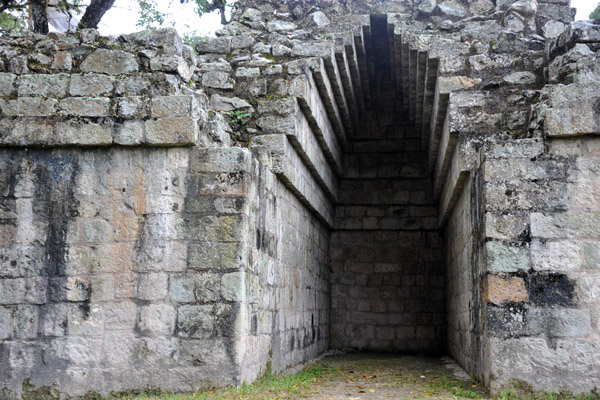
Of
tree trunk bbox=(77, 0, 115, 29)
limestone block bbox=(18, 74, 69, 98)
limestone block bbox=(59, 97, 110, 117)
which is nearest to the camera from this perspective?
limestone block bbox=(59, 97, 110, 117)

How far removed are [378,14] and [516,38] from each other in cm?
203

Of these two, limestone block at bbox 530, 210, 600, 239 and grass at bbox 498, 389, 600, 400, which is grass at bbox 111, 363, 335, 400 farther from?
limestone block at bbox 530, 210, 600, 239

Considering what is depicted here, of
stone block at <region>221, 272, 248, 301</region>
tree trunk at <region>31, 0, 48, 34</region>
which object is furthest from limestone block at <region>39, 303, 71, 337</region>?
tree trunk at <region>31, 0, 48, 34</region>

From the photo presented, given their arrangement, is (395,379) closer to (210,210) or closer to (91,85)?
(210,210)

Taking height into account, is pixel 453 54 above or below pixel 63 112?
above

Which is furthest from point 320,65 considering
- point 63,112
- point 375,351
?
point 375,351

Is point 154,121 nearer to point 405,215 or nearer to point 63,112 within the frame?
point 63,112

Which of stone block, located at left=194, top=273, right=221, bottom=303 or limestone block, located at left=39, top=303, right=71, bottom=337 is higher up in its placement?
stone block, located at left=194, top=273, right=221, bottom=303

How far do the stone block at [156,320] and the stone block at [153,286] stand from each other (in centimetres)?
10

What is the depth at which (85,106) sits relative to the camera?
545cm

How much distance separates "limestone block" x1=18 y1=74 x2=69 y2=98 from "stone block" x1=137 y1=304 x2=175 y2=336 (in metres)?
2.23

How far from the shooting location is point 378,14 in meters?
8.15

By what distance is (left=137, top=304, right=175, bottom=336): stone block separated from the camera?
5156 mm

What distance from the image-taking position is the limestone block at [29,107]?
5.46m
